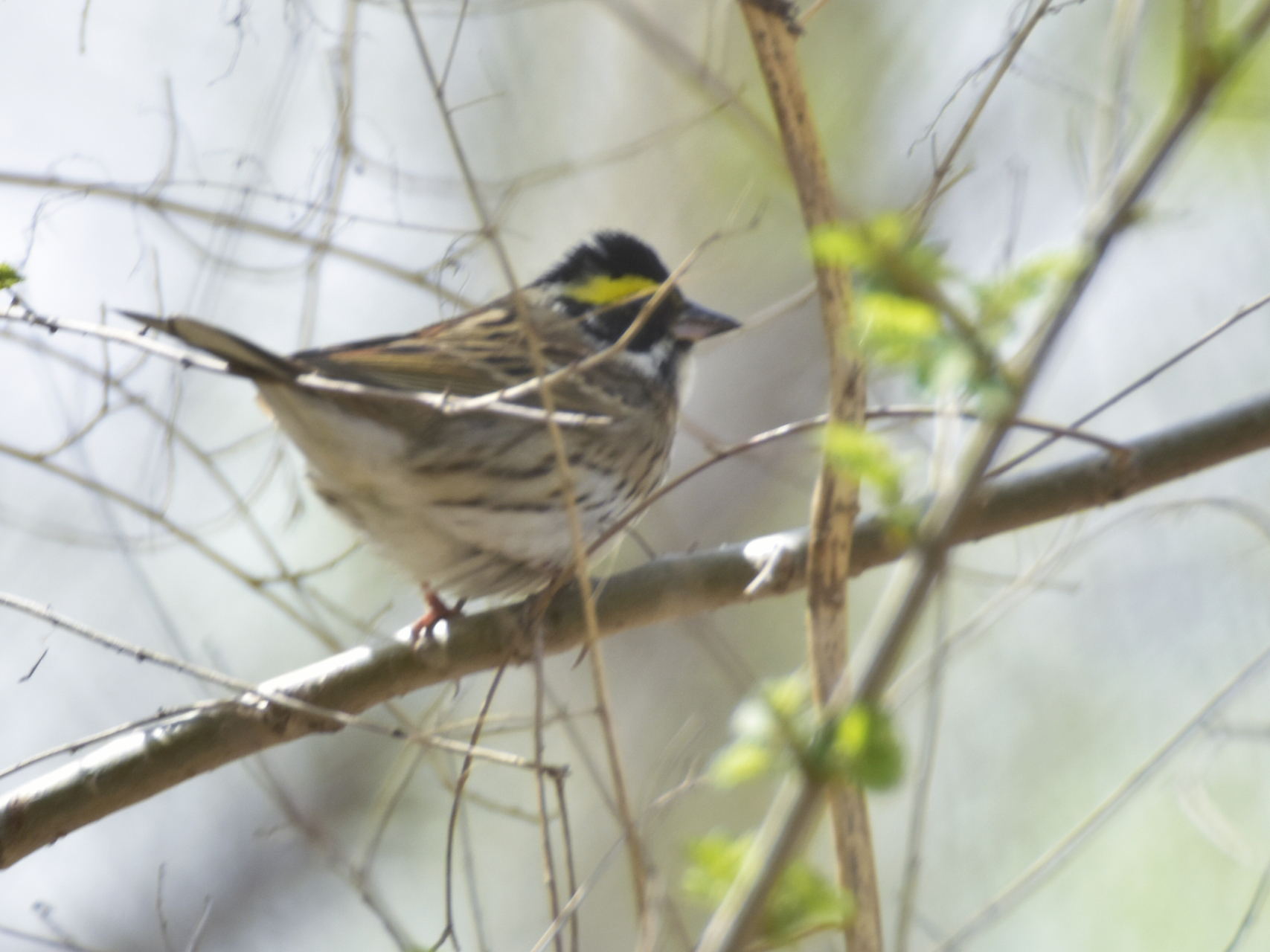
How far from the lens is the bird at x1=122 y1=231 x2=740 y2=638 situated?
351 cm

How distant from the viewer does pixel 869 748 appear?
116 centimetres

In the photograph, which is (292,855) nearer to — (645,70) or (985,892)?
(985,892)

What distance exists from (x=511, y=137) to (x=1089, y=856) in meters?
5.54

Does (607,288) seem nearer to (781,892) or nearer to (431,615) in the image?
(431,615)

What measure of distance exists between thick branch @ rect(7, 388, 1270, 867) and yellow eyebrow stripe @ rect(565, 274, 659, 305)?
1.72 m

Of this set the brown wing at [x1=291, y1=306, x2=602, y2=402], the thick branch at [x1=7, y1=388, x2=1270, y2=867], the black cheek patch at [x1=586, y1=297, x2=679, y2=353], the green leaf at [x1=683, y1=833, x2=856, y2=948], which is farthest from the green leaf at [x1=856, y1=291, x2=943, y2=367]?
the black cheek patch at [x1=586, y1=297, x2=679, y2=353]

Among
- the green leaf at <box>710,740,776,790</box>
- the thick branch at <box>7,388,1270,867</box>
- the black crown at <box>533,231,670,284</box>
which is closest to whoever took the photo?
the green leaf at <box>710,740,776,790</box>

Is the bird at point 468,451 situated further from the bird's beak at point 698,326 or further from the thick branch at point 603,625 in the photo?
the bird's beak at point 698,326

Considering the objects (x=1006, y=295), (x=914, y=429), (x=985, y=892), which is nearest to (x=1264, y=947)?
(x=985, y=892)

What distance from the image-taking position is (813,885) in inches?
56.6

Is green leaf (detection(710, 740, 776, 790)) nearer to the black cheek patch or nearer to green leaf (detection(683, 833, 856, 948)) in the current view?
green leaf (detection(683, 833, 856, 948))

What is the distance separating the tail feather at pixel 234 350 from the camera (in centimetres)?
265

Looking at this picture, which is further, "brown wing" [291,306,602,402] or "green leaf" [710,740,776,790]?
"brown wing" [291,306,602,402]

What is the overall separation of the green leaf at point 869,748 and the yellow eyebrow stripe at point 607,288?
367cm
